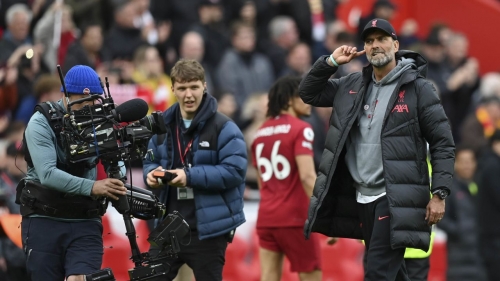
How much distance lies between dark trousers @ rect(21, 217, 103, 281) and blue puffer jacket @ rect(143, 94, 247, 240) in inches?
35.9

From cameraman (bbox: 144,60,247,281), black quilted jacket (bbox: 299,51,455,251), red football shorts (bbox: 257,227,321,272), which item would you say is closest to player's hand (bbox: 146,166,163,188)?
cameraman (bbox: 144,60,247,281)

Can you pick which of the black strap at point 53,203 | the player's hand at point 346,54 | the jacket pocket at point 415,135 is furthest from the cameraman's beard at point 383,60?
the black strap at point 53,203

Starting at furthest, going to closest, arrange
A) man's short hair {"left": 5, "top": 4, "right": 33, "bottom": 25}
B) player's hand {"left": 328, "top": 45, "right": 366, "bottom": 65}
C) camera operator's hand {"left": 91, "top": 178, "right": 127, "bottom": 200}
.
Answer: man's short hair {"left": 5, "top": 4, "right": 33, "bottom": 25} < player's hand {"left": 328, "top": 45, "right": 366, "bottom": 65} < camera operator's hand {"left": 91, "top": 178, "right": 127, "bottom": 200}

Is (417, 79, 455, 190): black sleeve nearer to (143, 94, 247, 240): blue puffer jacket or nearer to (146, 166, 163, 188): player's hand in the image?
(143, 94, 247, 240): blue puffer jacket

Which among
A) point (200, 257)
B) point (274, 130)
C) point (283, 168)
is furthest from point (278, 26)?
point (200, 257)

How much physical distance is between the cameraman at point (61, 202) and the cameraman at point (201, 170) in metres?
0.67

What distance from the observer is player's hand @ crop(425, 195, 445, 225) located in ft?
26.7

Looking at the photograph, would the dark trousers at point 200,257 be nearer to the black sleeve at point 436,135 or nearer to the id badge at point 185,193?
the id badge at point 185,193

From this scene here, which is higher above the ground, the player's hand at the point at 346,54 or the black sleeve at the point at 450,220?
the player's hand at the point at 346,54

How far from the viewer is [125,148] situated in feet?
26.7

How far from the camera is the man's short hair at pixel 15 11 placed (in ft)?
44.8

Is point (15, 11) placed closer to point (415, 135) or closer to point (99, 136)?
point (99, 136)

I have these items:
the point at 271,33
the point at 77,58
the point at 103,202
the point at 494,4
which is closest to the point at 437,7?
the point at 494,4

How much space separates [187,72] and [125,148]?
1262mm
